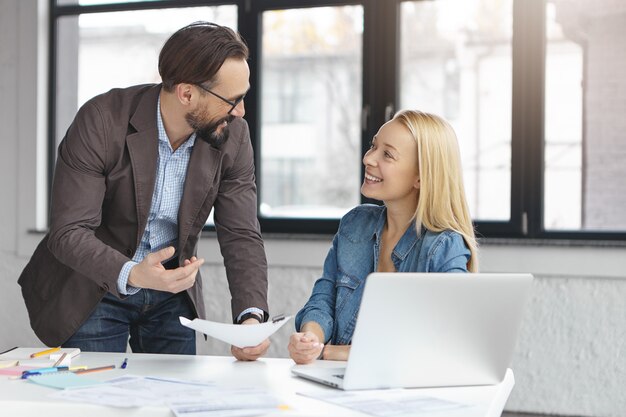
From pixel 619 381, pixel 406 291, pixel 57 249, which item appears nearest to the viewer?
pixel 406 291

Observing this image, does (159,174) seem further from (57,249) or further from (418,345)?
Result: (418,345)

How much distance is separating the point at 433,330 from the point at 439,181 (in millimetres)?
621

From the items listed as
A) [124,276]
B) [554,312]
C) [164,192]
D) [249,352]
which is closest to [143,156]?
[164,192]

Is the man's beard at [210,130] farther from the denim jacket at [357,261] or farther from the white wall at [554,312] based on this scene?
the white wall at [554,312]

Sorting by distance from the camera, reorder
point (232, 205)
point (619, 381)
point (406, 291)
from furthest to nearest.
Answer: point (619, 381) < point (232, 205) < point (406, 291)

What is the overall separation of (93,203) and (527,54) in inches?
87.4

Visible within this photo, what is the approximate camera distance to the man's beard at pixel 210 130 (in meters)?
2.30

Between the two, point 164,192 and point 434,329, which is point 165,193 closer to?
point 164,192

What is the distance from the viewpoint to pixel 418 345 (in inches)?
67.4

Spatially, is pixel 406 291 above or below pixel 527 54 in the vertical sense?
below

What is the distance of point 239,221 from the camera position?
8.10 ft

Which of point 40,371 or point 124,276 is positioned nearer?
point 40,371

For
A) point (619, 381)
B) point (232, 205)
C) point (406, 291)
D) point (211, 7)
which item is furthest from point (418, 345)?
point (211, 7)

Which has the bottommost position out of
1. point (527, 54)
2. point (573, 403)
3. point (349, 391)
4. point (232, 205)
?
point (573, 403)
